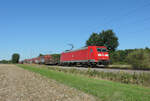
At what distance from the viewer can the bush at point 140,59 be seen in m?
23.5

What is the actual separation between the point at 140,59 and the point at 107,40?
5058 centimetres

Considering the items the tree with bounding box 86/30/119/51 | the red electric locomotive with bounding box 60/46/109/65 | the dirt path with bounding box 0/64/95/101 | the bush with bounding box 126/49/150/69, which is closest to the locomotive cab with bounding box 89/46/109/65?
the red electric locomotive with bounding box 60/46/109/65

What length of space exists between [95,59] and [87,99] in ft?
69.6

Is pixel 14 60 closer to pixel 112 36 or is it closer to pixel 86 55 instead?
pixel 112 36

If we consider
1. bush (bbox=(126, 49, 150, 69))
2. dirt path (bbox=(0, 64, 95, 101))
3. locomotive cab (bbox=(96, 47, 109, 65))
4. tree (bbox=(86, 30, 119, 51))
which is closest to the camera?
dirt path (bbox=(0, 64, 95, 101))

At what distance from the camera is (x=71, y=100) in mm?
6320

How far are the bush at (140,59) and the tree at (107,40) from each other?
49.0 metres

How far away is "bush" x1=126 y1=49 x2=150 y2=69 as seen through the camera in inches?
927

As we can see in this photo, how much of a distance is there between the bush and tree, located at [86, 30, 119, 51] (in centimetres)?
4901

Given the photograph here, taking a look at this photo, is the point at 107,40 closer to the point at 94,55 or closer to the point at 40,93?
the point at 94,55

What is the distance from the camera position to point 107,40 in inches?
2918

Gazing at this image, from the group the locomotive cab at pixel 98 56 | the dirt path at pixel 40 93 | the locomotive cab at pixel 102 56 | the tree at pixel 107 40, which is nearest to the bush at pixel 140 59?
the locomotive cab at pixel 102 56

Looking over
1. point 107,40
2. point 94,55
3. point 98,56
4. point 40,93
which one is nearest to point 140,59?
point 98,56

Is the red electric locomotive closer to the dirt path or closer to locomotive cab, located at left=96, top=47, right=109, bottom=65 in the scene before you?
locomotive cab, located at left=96, top=47, right=109, bottom=65
